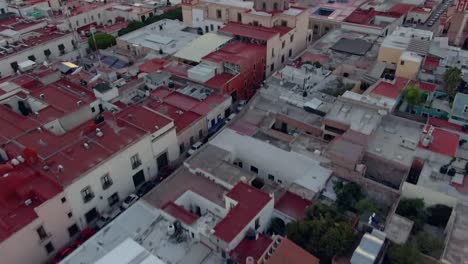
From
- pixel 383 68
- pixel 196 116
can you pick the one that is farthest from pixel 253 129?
pixel 383 68

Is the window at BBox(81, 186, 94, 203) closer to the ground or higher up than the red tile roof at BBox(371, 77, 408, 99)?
closer to the ground

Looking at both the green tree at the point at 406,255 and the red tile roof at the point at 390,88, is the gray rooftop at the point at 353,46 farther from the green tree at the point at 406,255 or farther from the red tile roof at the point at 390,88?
the green tree at the point at 406,255

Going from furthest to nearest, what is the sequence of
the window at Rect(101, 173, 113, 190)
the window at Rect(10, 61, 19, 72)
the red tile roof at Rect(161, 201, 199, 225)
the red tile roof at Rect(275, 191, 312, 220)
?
the window at Rect(10, 61, 19, 72) → the window at Rect(101, 173, 113, 190) → the red tile roof at Rect(275, 191, 312, 220) → the red tile roof at Rect(161, 201, 199, 225)

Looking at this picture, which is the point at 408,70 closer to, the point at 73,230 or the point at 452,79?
the point at 452,79

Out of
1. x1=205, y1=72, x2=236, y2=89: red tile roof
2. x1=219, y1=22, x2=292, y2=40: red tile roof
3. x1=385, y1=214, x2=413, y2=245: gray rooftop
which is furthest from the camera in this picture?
x1=219, y1=22, x2=292, y2=40: red tile roof

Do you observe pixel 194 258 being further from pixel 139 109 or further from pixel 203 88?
pixel 203 88

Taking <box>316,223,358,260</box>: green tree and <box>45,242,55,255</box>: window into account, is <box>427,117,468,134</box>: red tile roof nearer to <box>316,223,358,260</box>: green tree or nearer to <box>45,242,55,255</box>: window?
<box>316,223,358,260</box>: green tree

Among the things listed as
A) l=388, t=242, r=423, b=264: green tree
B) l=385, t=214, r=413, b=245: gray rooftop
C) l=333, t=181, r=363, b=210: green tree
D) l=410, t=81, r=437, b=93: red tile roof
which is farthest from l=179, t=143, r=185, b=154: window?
l=410, t=81, r=437, b=93: red tile roof

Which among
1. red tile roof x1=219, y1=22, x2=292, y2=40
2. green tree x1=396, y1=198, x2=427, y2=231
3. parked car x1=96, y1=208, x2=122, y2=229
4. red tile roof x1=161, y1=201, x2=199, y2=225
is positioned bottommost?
parked car x1=96, y1=208, x2=122, y2=229
